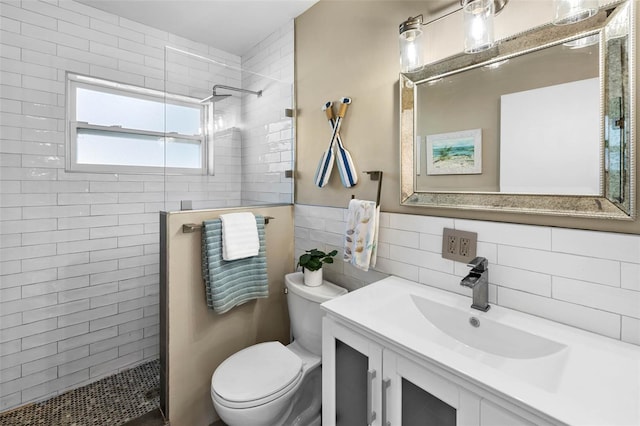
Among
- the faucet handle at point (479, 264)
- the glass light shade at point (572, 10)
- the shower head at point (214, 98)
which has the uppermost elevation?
the shower head at point (214, 98)

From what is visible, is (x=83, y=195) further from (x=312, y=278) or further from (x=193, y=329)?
(x=312, y=278)

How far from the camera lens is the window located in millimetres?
2098

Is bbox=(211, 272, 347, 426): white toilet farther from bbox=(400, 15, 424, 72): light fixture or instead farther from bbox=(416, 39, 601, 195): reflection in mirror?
bbox=(400, 15, 424, 72): light fixture

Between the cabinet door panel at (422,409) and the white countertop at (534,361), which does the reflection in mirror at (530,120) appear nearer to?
the white countertop at (534,361)

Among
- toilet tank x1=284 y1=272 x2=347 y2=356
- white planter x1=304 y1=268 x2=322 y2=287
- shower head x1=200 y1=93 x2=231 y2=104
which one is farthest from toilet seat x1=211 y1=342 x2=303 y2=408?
shower head x1=200 y1=93 x2=231 y2=104

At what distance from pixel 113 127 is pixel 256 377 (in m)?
1.98

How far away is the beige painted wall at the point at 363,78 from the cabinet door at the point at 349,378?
698 millimetres

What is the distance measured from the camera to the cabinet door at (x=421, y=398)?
2.70 ft

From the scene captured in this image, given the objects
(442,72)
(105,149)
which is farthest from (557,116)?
(105,149)

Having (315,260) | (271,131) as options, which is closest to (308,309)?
(315,260)

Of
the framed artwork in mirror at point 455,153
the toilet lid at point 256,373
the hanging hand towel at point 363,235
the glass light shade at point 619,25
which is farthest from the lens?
the hanging hand towel at point 363,235

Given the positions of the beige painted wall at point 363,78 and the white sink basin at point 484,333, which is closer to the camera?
the white sink basin at point 484,333

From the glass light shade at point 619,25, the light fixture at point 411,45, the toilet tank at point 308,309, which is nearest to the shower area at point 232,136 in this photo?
the toilet tank at point 308,309

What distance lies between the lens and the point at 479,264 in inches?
47.3
